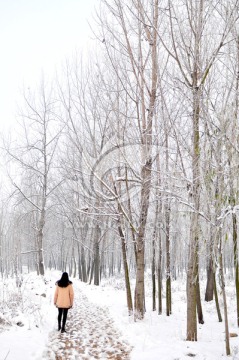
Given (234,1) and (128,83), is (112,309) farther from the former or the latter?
(234,1)

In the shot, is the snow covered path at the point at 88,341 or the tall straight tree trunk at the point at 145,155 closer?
the snow covered path at the point at 88,341

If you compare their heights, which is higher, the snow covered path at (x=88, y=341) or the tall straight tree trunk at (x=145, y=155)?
the tall straight tree trunk at (x=145, y=155)

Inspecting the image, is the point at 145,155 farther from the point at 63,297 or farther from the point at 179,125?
the point at 63,297

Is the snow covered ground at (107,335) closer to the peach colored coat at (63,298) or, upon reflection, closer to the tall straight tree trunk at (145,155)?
the peach colored coat at (63,298)

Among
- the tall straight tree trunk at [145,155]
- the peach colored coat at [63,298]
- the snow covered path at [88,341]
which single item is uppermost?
the tall straight tree trunk at [145,155]

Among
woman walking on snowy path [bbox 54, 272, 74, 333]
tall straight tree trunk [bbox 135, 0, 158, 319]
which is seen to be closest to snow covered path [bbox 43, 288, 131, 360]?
woman walking on snowy path [bbox 54, 272, 74, 333]

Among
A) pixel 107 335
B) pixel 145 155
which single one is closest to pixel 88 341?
pixel 107 335

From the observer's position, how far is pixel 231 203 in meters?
5.39

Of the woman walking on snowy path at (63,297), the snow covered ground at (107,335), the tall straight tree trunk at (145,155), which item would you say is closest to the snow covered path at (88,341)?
the snow covered ground at (107,335)

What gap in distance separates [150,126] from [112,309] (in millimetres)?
6981

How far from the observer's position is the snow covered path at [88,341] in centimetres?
595

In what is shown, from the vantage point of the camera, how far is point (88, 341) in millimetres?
6922

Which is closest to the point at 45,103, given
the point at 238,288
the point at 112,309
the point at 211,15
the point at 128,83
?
the point at 128,83

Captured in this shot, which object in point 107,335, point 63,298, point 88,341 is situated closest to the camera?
point 88,341
